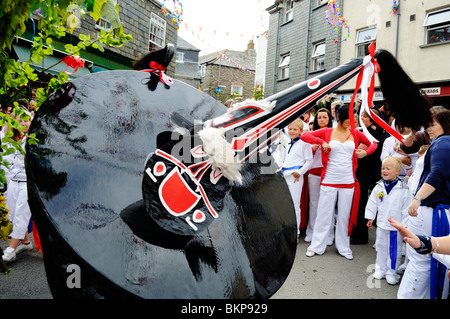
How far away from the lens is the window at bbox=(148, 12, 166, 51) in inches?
505

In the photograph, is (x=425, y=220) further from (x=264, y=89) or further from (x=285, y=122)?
(x=264, y=89)

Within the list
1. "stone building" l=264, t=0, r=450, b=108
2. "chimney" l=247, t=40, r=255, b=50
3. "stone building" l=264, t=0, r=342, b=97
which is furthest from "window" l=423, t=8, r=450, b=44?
"chimney" l=247, t=40, r=255, b=50

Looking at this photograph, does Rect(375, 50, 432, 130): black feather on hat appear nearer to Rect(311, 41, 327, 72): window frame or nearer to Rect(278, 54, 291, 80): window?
Rect(311, 41, 327, 72): window frame

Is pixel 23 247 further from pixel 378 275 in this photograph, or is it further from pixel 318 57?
pixel 318 57

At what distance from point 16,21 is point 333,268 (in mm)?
3725

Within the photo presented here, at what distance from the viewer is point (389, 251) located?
3.49 meters

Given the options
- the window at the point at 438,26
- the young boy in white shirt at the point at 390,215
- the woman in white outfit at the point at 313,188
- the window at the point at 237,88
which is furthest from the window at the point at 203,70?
the young boy in white shirt at the point at 390,215

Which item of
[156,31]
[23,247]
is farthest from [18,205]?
[156,31]

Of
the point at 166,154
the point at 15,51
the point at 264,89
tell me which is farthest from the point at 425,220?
the point at 264,89

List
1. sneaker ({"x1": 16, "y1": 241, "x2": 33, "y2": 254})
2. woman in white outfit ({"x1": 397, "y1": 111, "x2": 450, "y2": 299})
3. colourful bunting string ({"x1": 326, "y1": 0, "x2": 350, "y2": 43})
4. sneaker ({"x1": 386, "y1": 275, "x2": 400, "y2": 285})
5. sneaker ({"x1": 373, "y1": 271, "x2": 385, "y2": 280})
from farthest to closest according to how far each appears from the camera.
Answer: colourful bunting string ({"x1": 326, "y1": 0, "x2": 350, "y2": 43}), sneaker ({"x1": 16, "y1": 241, "x2": 33, "y2": 254}), sneaker ({"x1": 373, "y1": 271, "x2": 385, "y2": 280}), sneaker ({"x1": 386, "y1": 275, "x2": 400, "y2": 285}), woman in white outfit ({"x1": 397, "y1": 111, "x2": 450, "y2": 299})

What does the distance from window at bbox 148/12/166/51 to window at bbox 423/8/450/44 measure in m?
9.64

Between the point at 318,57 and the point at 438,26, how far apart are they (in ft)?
16.7

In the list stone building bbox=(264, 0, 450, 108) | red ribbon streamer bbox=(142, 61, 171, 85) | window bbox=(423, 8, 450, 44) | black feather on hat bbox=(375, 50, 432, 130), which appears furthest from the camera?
stone building bbox=(264, 0, 450, 108)

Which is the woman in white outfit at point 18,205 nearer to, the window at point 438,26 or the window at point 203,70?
the window at point 438,26
